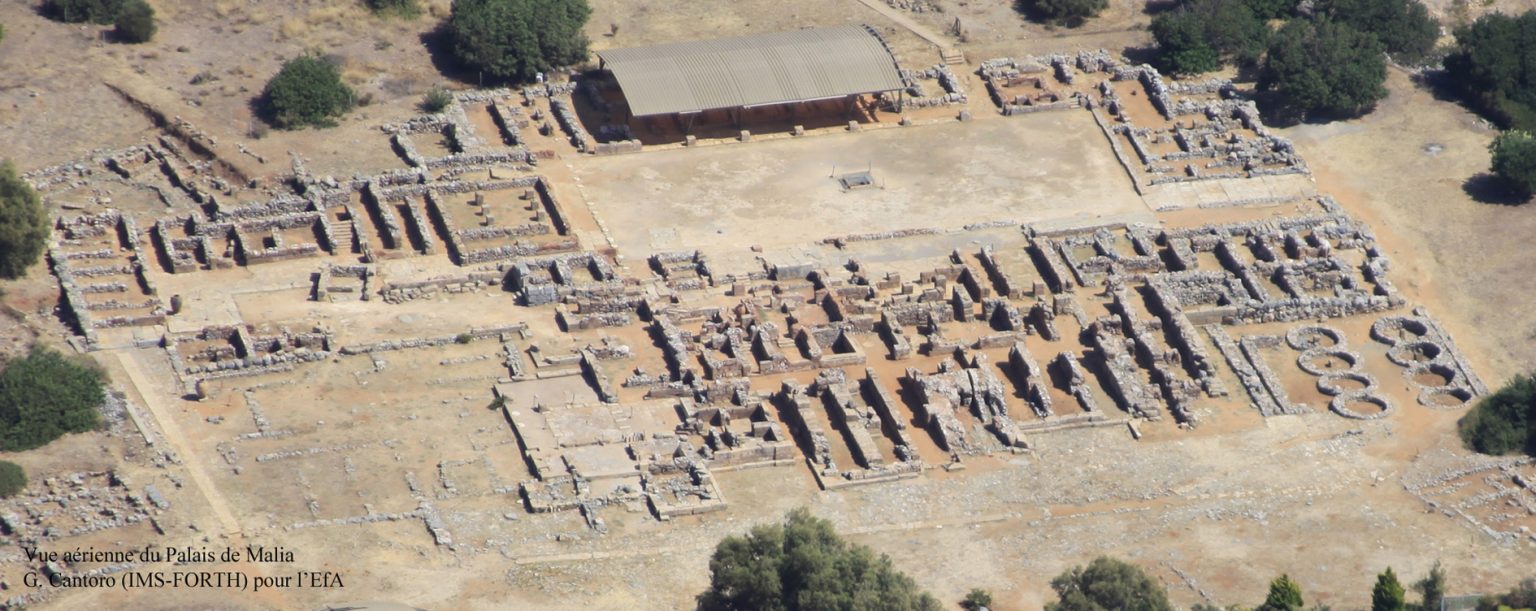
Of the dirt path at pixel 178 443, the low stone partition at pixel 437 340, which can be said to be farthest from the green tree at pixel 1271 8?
the dirt path at pixel 178 443

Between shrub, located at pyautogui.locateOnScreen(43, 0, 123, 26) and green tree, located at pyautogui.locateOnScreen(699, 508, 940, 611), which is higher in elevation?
green tree, located at pyautogui.locateOnScreen(699, 508, 940, 611)

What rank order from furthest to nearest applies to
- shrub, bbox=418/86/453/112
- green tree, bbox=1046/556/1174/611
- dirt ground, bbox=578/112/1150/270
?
shrub, bbox=418/86/453/112 < dirt ground, bbox=578/112/1150/270 < green tree, bbox=1046/556/1174/611

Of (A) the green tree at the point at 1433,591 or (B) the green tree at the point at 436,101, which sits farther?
(B) the green tree at the point at 436,101

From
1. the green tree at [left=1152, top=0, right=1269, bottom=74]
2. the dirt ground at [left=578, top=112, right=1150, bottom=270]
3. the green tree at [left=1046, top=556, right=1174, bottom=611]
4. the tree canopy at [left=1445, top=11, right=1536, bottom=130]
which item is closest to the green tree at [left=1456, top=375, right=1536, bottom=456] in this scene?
the green tree at [left=1046, top=556, right=1174, bottom=611]

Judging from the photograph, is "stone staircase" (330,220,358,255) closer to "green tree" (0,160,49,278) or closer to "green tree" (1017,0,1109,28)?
"green tree" (0,160,49,278)

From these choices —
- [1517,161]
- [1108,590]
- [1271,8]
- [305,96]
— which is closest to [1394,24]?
[1271,8]

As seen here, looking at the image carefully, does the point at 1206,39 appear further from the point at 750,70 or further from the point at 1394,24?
the point at 750,70

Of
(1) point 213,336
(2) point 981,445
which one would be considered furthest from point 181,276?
(2) point 981,445

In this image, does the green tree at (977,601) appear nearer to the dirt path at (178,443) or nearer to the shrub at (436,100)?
the dirt path at (178,443)
